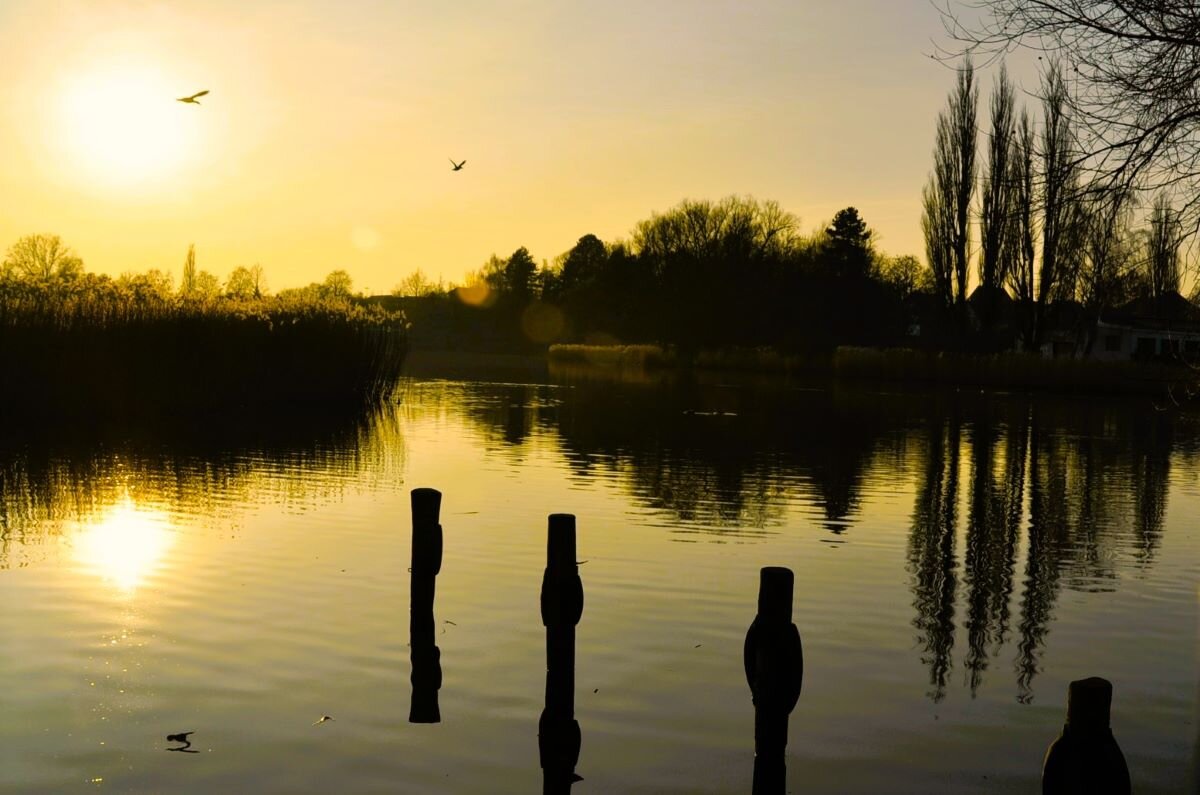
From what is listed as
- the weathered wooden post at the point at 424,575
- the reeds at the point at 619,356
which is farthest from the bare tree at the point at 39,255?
the weathered wooden post at the point at 424,575

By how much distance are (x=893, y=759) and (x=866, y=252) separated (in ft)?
319

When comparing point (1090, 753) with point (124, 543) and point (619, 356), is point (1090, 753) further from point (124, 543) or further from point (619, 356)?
point (619, 356)

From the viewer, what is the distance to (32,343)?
2808 centimetres

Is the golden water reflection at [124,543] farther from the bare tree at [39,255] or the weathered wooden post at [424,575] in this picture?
the bare tree at [39,255]

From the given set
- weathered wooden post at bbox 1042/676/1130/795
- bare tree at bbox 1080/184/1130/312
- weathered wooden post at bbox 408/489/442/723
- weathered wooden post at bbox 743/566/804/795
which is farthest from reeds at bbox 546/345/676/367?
weathered wooden post at bbox 1042/676/1130/795

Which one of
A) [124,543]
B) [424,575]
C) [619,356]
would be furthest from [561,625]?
[619,356]

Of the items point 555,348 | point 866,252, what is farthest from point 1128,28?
point 555,348

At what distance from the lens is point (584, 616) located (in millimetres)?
11898

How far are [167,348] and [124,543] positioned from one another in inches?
690

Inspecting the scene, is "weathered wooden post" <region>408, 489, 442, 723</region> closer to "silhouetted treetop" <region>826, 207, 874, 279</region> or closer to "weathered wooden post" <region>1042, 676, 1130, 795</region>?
"weathered wooden post" <region>1042, 676, 1130, 795</region>

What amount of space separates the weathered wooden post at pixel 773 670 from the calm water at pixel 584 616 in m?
0.37

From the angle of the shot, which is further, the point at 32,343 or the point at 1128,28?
the point at 32,343

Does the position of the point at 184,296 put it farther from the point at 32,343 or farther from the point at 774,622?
the point at 774,622

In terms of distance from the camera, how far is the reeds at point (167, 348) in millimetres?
28625
